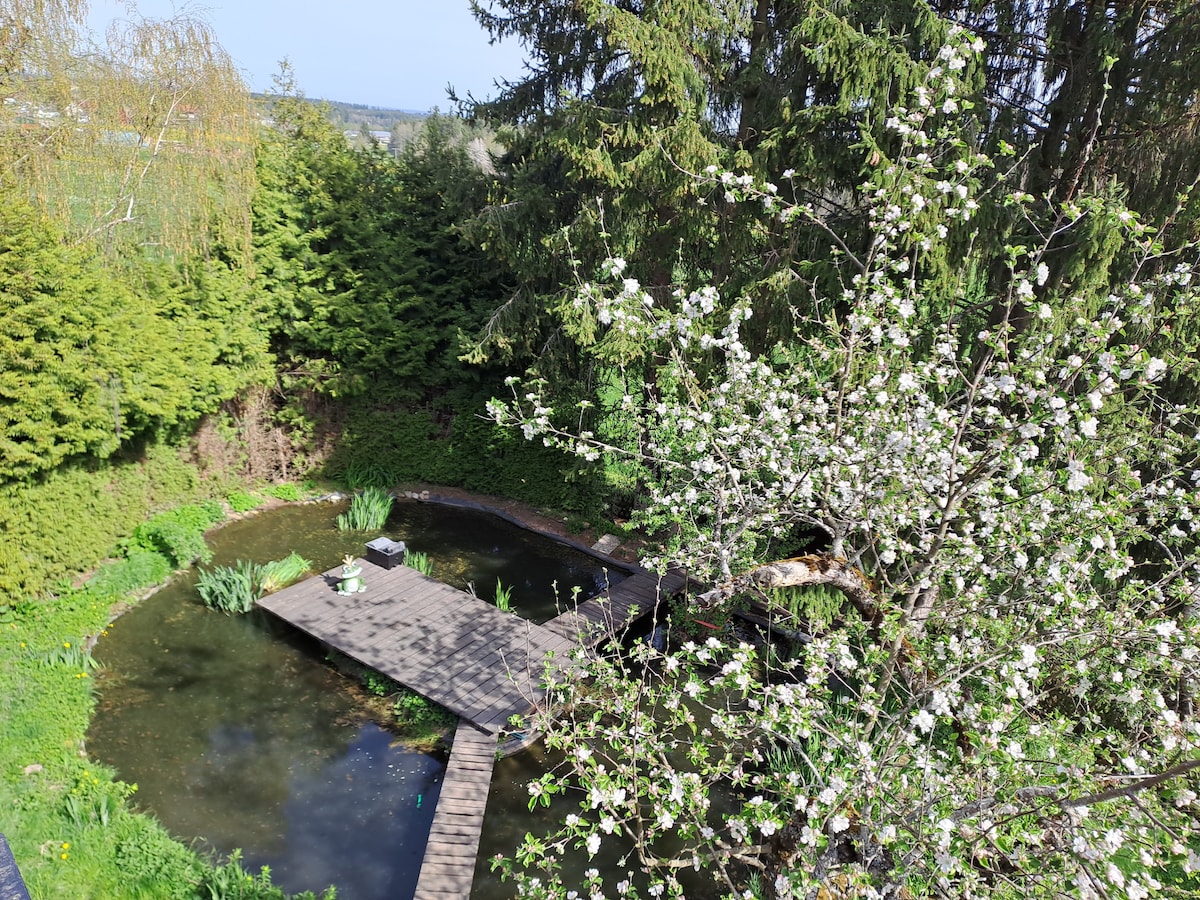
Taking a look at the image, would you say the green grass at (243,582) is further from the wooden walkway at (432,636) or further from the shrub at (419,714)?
the shrub at (419,714)

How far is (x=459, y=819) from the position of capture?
637cm

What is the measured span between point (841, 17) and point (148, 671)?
11008 millimetres

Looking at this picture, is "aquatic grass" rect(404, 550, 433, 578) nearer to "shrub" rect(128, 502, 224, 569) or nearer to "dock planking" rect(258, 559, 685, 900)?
"dock planking" rect(258, 559, 685, 900)

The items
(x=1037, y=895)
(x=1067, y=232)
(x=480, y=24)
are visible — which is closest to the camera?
(x=1037, y=895)

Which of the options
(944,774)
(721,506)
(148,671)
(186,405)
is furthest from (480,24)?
(944,774)

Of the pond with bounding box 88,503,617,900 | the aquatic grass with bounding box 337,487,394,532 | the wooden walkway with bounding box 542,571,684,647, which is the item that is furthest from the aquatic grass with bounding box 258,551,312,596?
the wooden walkway with bounding box 542,571,684,647

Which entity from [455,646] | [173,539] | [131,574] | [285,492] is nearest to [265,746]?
[455,646]

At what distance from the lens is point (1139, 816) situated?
305 cm

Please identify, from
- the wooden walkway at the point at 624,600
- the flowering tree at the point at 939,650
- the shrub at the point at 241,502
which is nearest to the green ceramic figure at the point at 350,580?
the wooden walkway at the point at 624,600

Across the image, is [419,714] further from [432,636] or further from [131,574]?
[131,574]

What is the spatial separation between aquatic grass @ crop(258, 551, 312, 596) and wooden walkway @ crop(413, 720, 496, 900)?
405 cm

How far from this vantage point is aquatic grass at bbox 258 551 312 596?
992 cm

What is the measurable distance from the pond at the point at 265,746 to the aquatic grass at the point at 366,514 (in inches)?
41.9

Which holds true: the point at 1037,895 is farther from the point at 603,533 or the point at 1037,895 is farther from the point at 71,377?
the point at 71,377
